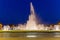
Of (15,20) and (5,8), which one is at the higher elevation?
(5,8)

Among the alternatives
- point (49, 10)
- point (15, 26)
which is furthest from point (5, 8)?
point (49, 10)

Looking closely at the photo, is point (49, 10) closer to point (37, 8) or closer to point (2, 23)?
point (37, 8)

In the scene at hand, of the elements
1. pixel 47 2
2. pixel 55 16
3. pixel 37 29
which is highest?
pixel 47 2

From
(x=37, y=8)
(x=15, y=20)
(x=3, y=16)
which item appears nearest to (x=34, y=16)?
(x=37, y=8)

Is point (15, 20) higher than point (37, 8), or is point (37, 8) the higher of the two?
point (37, 8)

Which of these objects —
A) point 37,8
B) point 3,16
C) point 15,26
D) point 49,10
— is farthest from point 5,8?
point 49,10

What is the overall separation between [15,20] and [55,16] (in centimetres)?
43

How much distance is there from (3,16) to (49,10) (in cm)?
49

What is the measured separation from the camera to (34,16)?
192cm

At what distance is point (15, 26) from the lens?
1912 mm

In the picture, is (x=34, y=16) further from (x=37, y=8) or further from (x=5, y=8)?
(x=5, y=8)

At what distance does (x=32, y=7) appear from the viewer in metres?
1.92

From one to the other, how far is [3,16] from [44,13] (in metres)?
0.44

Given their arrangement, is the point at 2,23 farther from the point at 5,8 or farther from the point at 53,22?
the point at 53,22
